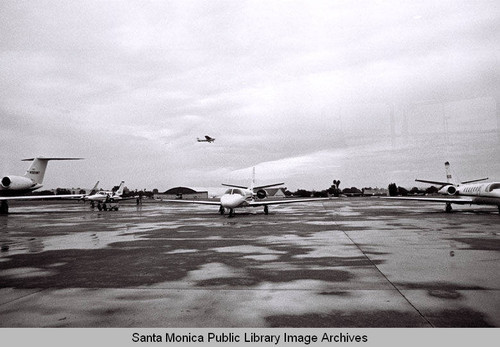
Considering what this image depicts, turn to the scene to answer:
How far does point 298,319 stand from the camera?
14.0ft

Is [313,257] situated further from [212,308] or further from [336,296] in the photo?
[212,308]

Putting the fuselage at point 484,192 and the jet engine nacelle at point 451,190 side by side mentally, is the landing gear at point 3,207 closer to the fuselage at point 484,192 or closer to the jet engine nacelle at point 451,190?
the fuselage at point 484,192

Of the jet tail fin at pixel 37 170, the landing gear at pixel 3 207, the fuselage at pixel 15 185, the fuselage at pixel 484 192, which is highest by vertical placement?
the jet tail fin at pixel 37 170

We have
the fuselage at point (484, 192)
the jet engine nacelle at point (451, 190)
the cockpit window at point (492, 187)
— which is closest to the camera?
the fuselage at point (484, 192)

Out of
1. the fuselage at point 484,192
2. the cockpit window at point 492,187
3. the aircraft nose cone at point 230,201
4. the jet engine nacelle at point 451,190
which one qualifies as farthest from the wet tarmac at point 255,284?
the jet engine nacelle at point 451,190

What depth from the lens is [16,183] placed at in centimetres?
3111

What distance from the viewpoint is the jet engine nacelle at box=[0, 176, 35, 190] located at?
3023cm

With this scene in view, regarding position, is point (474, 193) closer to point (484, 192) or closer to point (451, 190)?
point (484, 192)

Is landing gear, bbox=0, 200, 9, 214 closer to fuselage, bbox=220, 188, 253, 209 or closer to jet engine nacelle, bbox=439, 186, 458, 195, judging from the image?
fuselage, bbox=220, 188, 253, 209

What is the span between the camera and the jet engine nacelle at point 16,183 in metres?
30.2

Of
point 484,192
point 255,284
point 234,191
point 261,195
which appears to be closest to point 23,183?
point 234,191
